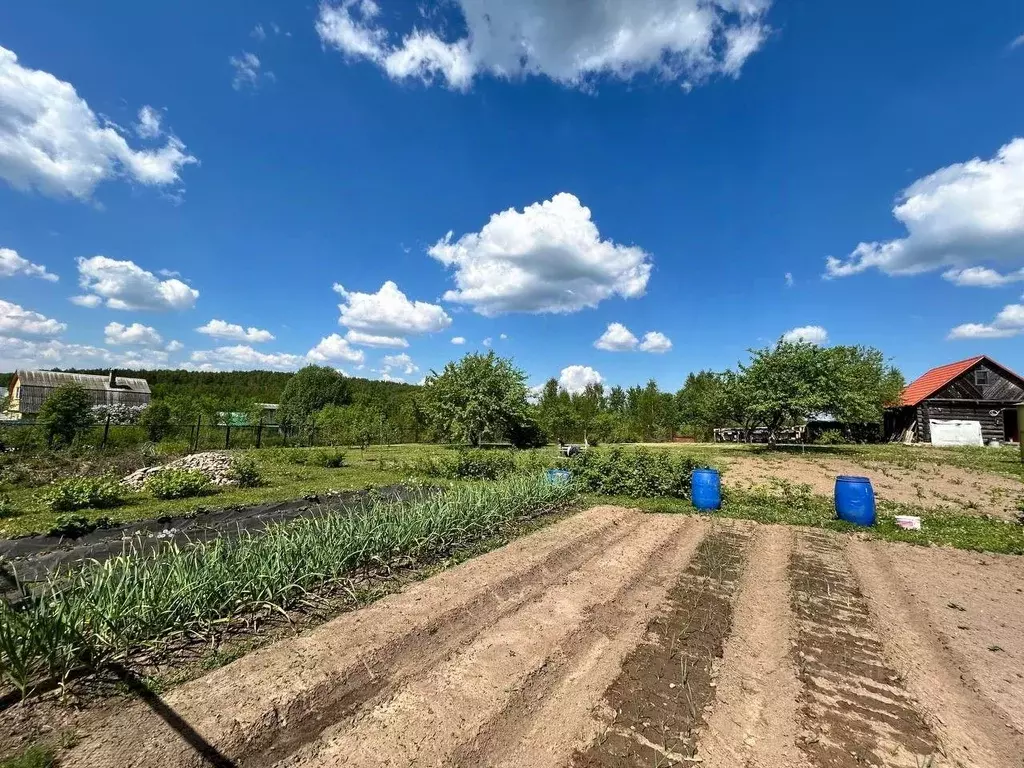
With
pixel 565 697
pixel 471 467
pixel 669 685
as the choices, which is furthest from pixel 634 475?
pixel 565 697

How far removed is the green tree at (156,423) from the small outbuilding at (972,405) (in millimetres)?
42920

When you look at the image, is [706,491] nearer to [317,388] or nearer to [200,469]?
[200,469]

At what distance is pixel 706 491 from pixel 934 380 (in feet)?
108

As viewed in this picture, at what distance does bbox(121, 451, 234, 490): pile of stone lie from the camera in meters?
11.8

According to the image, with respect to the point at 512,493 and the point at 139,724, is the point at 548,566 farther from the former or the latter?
the point at 139,724

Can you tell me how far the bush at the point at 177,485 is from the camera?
1005 cm

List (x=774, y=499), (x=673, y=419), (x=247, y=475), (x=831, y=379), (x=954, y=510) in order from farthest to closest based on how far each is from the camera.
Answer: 1. (x=673, y=419)
2. (x=831, y=379)
3. (x=247, y=475)
4. (x=774, y=499)
5. (x=954, y=510)

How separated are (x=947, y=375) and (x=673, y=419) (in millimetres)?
19772

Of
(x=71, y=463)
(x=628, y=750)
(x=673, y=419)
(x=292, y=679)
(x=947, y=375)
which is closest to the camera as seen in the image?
(x=628, y=750)

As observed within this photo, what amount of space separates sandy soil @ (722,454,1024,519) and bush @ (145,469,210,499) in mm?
13241

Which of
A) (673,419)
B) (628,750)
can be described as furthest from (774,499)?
(673,419)

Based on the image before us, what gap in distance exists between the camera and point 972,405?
2794cm

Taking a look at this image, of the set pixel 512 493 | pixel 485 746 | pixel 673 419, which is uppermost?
pixel 673 419

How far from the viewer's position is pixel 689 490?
34.8ft
